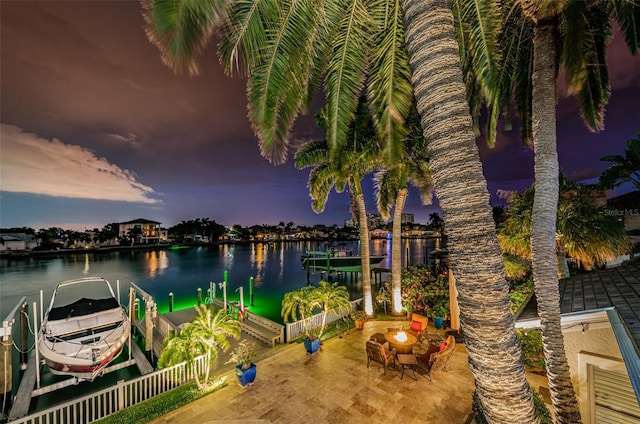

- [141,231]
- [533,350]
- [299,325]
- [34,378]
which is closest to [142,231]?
[141,231]

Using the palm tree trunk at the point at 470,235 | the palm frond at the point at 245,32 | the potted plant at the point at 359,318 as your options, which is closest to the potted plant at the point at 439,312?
the potted plant at the point at 359,318

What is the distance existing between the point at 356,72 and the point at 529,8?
332 centimetres

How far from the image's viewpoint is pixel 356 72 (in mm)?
5125

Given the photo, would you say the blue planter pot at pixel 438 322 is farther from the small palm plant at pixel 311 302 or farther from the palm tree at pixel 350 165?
the small palm plant at pixel 311 302

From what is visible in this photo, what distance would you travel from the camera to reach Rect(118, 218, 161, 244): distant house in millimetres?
96062

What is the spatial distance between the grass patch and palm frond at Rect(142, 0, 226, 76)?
7.24m

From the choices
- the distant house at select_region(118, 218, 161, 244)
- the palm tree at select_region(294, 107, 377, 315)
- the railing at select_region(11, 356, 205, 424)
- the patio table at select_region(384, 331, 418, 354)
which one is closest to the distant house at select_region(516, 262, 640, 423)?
the patio table at select_region(384, 331, 418, 354)

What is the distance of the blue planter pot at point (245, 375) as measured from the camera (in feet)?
21.7

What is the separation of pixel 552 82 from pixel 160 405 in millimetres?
11165

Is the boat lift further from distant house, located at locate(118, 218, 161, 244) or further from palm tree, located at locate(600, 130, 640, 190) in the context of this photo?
distant house, located at locate(118, 218, 161, 244)

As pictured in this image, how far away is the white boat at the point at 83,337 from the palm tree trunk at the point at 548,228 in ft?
41.9

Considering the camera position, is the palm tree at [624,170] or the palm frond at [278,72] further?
the palm tree at [624,170]

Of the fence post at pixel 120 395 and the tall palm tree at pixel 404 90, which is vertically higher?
the tall palm tree at pixel 404 90

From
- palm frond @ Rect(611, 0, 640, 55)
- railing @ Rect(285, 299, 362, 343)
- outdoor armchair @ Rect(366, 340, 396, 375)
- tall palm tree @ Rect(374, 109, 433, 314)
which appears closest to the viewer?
palm frond @ Rect(611, 0, 640, 55)
